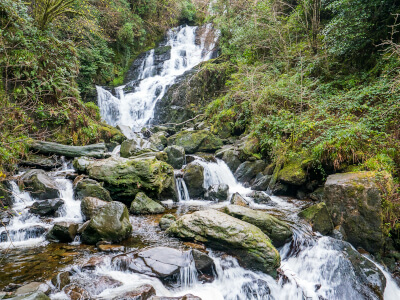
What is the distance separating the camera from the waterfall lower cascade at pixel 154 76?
1512 cm

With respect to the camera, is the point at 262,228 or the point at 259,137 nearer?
the point at 262,228

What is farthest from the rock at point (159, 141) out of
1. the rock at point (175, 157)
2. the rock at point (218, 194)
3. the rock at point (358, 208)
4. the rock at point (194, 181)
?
the rock at point (358, 208)

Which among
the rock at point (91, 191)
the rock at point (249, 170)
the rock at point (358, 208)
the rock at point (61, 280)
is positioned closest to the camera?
the rock at point (61, 280)

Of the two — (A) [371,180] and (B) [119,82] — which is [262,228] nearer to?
(A) [371,180]

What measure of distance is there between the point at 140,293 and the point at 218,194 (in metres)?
4.45

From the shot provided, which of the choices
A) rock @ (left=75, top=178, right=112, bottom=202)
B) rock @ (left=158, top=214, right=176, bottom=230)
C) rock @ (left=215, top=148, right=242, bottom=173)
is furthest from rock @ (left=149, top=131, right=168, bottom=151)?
rock @ (left=158, top=214, right=176, bottom=230)

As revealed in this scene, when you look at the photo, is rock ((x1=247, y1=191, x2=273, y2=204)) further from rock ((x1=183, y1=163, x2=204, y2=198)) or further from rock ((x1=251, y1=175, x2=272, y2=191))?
rock ((x1=183, y1=163, x2=204, y2=198))

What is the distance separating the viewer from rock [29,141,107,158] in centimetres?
788

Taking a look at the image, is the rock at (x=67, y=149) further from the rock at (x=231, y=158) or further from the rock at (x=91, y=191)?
the rock at (x=231, y=158)

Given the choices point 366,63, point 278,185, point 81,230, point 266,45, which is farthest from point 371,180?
point 266,45

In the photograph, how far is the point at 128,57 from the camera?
19.6 metres

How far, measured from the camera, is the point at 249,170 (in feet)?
28.4

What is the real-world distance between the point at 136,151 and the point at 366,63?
8594 millimetres

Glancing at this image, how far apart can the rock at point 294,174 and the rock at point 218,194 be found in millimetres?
1767
